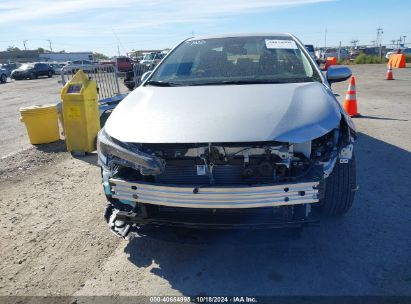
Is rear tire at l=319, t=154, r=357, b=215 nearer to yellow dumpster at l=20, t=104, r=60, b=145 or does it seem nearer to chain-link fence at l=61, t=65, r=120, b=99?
yellow dumpster at l=20, t=104, r=60, b=145

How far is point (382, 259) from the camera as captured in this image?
2.84 meters

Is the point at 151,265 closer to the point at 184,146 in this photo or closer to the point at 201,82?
the point at 184,146

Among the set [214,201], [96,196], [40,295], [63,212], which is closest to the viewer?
[214,201]

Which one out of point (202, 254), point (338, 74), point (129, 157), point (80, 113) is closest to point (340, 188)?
point (202, 254)

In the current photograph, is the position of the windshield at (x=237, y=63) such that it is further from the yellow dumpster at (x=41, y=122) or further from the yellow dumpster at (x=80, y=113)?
the yellow dumpster at (x=41, y=122)

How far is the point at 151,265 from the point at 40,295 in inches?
32.6

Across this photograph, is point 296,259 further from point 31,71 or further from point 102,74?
point 31,71

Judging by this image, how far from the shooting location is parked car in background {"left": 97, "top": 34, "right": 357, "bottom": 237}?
2.45 metres

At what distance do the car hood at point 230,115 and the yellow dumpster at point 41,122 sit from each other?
4.12m

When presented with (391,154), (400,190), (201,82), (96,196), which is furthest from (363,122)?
(96,196)

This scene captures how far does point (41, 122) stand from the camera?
22.5 ft

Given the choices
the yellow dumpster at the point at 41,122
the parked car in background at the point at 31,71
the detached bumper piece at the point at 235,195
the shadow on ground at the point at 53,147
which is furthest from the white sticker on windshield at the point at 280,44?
the parked car in background at the point at 31,71

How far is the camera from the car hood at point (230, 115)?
249 centimetres

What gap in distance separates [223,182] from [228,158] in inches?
7.6
